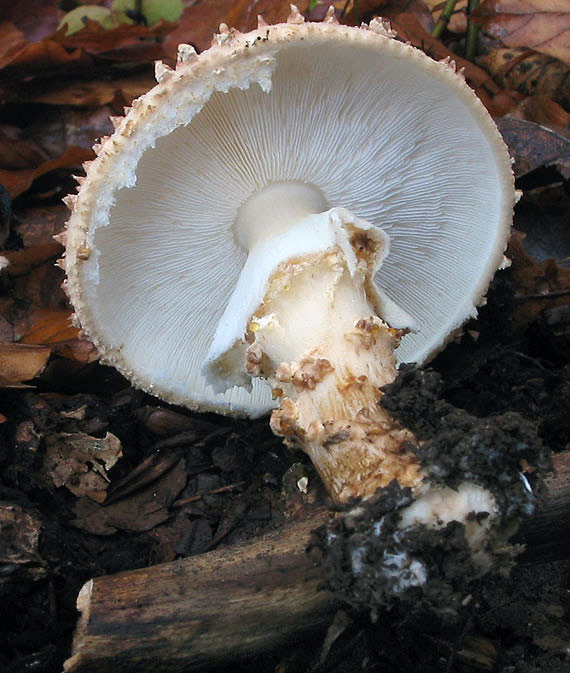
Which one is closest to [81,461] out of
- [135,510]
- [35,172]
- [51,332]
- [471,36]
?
[135,510]

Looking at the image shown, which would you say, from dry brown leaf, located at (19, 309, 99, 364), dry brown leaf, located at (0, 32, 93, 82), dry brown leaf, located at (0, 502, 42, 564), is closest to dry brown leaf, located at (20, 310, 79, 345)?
dry brown leaf, located at (19, 309, 99, 364)

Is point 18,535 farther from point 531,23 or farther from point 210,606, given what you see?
point 531,23

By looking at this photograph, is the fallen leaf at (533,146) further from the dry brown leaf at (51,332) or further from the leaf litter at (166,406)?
the dry brown leaf at (51,332)

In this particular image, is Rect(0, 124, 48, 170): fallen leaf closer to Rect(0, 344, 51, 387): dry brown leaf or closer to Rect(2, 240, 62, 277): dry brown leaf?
Rect(2, 240, 62, 277): dry brown leaf

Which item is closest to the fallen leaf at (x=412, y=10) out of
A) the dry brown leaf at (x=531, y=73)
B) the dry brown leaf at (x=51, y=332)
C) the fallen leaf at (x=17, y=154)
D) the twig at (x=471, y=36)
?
the twig at (x=471, y=36)

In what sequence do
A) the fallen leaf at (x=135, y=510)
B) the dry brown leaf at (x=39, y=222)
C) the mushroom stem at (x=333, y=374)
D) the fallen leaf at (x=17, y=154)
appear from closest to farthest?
the mushroom stem at (x=333, y=374)
the fallen leaf at (x=135, y=510)
the dry brown leaf at (x=39, y=222)
the fallen leaf at (x=17, y=154)

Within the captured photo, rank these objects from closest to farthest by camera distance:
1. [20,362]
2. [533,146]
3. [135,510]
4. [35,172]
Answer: [135,510], [20,362], [533,146], [35,172]
